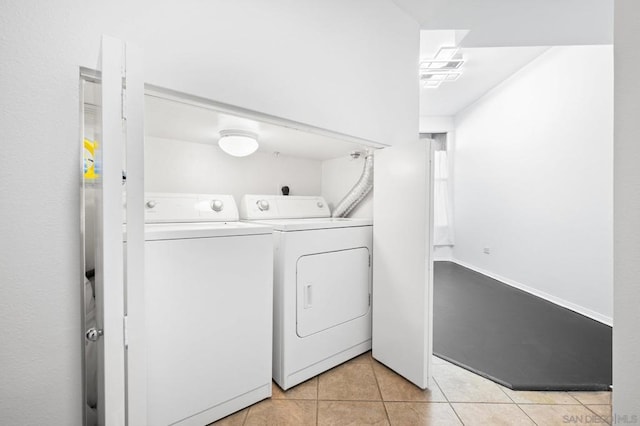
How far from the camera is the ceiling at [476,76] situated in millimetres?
3232

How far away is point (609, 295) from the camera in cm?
248

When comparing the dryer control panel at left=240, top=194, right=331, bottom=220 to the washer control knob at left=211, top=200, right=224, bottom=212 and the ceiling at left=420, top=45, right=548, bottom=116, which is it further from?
the ceiling at left=420, top=45, right=548, bottom=116

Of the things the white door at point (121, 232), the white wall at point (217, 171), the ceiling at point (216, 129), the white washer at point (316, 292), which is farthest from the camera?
the white wall at point (217, 171)

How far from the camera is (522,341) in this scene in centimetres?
212

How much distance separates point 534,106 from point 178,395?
15.7 ft

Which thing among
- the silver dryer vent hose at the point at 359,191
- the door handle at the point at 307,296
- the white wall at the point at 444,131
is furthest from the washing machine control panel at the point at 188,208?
the white wall at the point at 444,131

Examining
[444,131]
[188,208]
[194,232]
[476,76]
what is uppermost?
[476,76]

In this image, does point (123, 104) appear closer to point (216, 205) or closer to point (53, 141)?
point (53, 141)

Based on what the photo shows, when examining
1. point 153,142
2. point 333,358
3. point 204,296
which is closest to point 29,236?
point 204,296

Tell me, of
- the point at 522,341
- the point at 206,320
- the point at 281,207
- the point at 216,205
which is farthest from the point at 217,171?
the point at 522,341

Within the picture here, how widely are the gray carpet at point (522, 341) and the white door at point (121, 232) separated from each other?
2016 millimetres

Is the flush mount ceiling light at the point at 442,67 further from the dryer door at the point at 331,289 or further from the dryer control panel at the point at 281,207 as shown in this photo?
the dryer door at the point at 331,289

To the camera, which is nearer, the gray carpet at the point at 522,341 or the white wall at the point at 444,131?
the gray carpet at the point at 522,341
